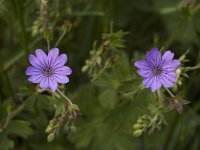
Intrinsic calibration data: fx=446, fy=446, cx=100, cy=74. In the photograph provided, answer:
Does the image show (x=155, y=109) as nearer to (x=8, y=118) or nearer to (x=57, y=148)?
(x=8, y=118)

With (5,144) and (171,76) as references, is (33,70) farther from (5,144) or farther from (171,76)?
(171,76)

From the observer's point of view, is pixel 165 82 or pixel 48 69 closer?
pixel 165 82

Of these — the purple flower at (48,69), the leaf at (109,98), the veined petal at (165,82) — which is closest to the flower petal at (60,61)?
the purple flower at (48,69)

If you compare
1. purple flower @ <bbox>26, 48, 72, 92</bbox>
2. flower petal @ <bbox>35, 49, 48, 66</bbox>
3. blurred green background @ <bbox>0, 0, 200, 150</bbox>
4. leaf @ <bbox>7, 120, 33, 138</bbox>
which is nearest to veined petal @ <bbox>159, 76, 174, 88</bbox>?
blurred green background @ <bbox>0, 0, 200, 150</bbox>

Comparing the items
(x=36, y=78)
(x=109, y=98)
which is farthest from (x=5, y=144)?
(x=109, y=98)

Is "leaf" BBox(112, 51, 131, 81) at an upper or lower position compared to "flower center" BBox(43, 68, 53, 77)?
upper

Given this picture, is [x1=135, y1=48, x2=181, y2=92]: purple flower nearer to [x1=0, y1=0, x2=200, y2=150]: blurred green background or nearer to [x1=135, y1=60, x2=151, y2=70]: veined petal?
[x1=135, y1=60, x2=151, y2=70]: veined petal

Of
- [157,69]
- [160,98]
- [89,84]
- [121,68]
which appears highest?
[89,84]
